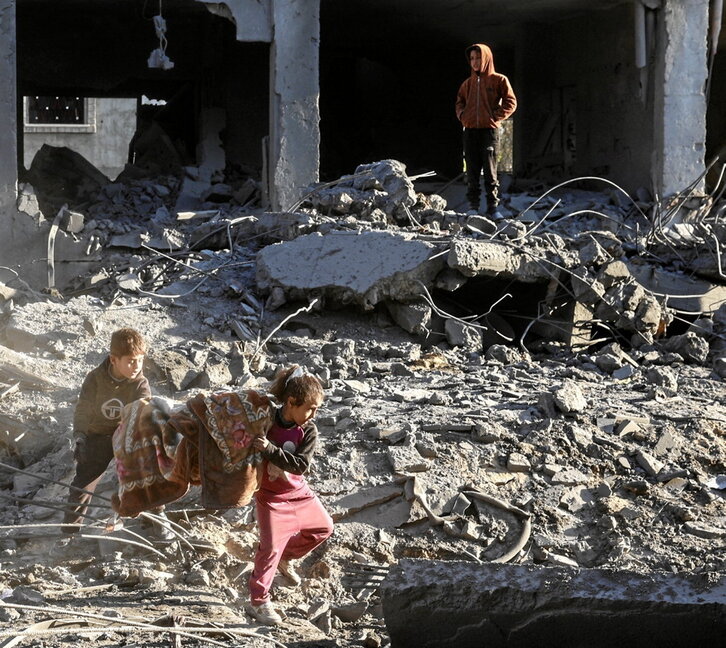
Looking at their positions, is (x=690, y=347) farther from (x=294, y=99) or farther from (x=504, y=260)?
(x=294, y=99)

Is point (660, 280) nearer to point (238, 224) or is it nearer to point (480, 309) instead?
point (480, 309)

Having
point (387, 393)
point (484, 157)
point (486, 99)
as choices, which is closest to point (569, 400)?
point (387, 393)

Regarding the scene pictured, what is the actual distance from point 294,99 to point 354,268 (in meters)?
3.25

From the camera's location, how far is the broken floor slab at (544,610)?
12.9 ft

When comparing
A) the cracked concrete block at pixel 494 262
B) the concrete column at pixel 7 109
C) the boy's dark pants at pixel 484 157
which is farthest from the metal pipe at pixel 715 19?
the concrete column at pixel 7 109

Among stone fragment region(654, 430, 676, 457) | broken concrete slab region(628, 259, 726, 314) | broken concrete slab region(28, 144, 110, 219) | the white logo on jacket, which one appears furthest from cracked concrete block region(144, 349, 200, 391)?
broken concrete slab region(28, 144, 110, 219)

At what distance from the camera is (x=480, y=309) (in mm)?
9258

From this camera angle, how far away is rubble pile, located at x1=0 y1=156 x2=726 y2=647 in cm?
505

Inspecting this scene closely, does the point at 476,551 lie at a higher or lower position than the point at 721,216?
lower

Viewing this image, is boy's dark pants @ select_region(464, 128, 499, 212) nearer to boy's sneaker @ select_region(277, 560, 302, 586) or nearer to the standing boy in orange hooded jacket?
the standing boy in orange hooded jacket

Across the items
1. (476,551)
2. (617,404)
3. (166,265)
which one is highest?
(166,265)

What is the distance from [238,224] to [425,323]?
8.12ft

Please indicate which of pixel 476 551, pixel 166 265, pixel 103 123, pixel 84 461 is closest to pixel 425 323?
pixel 166 265

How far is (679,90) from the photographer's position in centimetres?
1175
